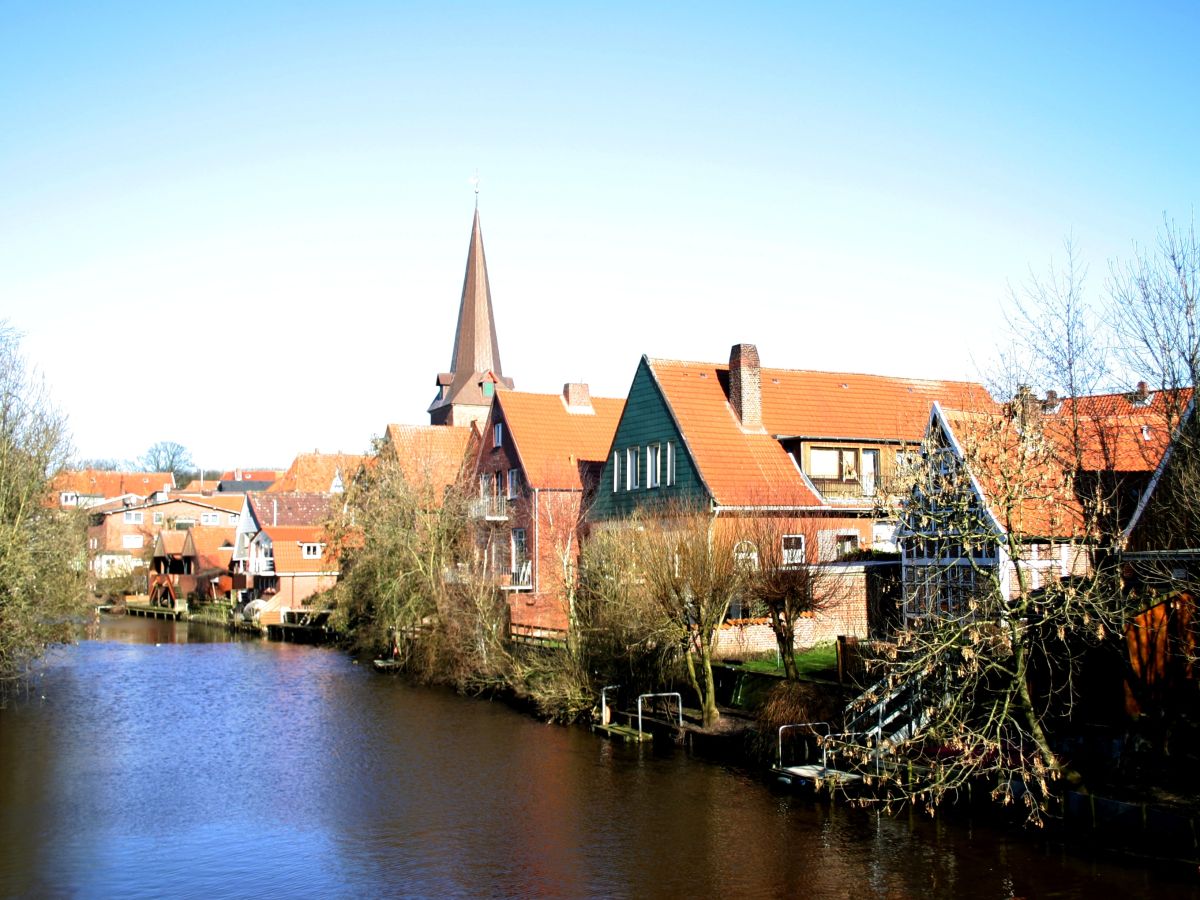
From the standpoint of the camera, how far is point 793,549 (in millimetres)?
26641

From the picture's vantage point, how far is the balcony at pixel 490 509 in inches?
1698

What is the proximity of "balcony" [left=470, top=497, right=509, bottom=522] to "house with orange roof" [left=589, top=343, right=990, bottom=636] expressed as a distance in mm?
5234

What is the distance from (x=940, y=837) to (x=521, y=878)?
6618 millimetres

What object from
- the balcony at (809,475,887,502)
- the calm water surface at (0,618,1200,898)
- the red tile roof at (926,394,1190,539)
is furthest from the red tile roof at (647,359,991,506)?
the red tile roof at (926,394,1190,539)

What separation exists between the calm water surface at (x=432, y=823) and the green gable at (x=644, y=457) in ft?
28.1

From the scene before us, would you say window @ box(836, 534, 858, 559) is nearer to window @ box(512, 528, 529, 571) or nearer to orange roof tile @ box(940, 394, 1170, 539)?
orange roof tile @ box(940, 394, 1170, 539)

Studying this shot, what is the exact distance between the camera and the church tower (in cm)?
7581

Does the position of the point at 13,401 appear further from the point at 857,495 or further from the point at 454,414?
the point at 454,414

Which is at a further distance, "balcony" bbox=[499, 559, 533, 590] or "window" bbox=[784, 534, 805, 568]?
"balcony" bbox=[499, 559, 533, 590]

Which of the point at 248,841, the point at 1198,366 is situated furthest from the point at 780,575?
the point at 248,841

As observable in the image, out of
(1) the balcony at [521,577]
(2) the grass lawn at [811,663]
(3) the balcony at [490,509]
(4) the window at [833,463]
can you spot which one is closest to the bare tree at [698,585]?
(2) the grass lawn at [811,663]

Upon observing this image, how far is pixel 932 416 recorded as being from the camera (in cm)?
2625

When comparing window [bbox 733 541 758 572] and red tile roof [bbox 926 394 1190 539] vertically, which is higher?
red tile roof [bbox 926 394 1190 539]

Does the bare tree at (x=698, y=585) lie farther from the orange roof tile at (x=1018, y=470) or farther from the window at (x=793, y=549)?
the orange roof tile at (x=1018, y=470)
